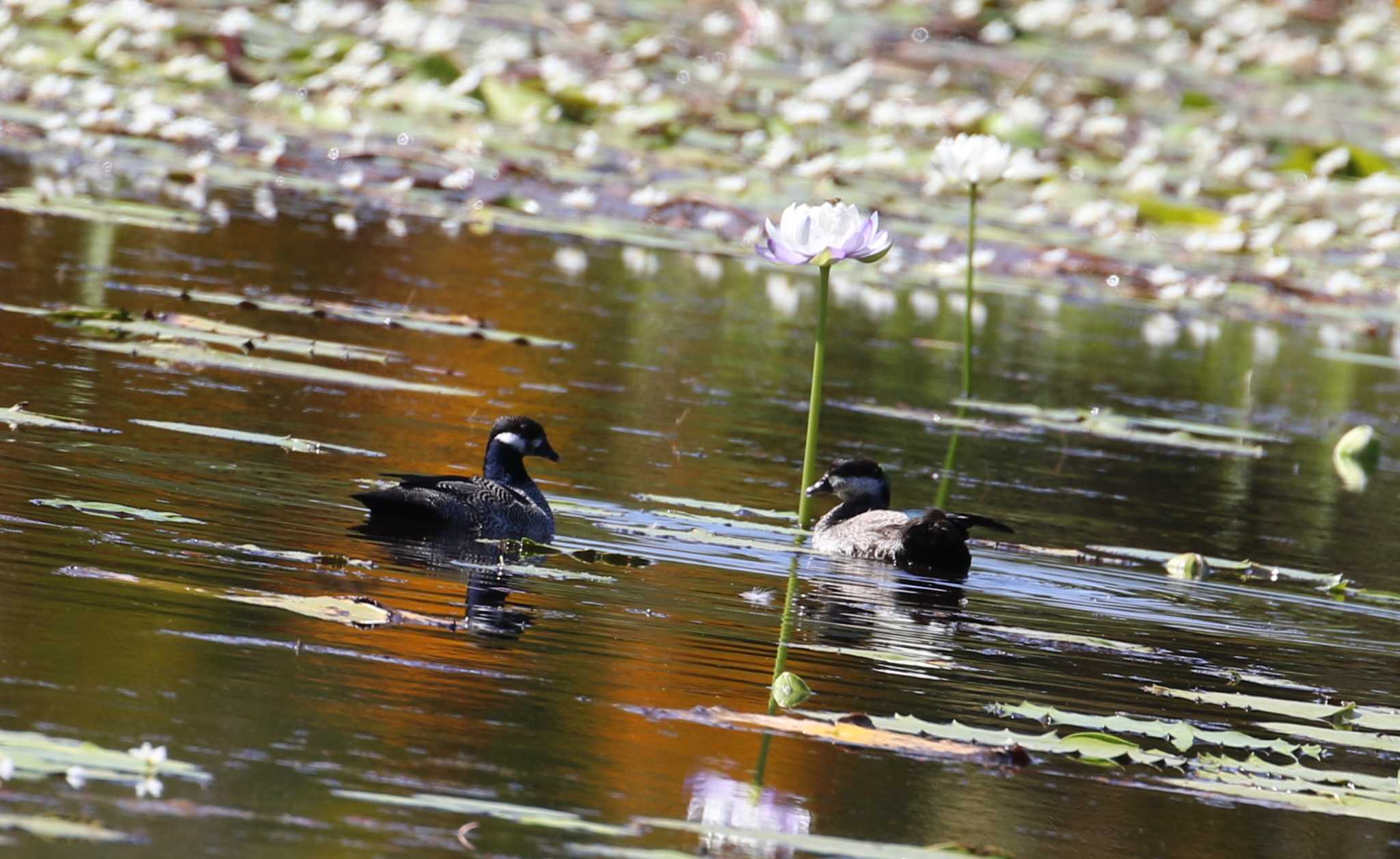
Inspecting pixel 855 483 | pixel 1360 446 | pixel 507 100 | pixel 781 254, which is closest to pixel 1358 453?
pixel 1360 446

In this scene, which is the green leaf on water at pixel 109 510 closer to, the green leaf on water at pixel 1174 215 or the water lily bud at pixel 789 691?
the water lily bud at pixel 789 691

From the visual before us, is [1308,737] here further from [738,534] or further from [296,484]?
[296,484]

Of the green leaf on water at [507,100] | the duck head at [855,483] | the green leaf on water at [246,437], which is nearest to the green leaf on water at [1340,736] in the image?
the duck head at [855,483]

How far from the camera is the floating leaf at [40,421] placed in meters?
8.45

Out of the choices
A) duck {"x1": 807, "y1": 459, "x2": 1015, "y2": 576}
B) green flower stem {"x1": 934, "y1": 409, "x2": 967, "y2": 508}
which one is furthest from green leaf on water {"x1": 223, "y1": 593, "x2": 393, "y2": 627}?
green flower stem {"x1": 934, "y1": 409, "x2": 967, "y2": 508}

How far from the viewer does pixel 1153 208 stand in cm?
2411

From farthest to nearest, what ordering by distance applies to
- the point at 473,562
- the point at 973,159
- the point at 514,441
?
the point at 973,159, the point at 514,441, the point at 473,562

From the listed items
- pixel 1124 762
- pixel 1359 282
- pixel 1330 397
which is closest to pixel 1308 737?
pixel 1124 762

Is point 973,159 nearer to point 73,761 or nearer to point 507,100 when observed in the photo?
point 73,761

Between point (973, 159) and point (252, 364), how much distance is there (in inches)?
151

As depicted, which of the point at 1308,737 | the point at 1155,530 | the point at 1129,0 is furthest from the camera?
the point at 1129,0

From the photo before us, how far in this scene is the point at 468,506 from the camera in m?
8.24

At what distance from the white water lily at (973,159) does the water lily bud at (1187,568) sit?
3298 mm

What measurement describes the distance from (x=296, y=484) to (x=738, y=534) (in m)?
1.61
